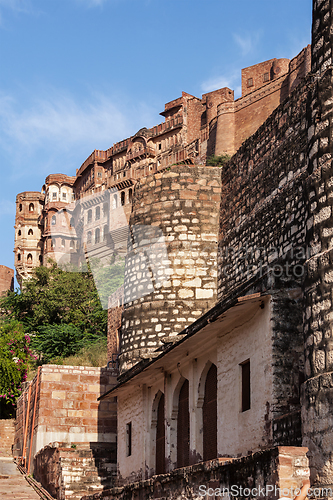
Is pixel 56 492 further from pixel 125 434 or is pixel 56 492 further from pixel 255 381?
pixel 255 381

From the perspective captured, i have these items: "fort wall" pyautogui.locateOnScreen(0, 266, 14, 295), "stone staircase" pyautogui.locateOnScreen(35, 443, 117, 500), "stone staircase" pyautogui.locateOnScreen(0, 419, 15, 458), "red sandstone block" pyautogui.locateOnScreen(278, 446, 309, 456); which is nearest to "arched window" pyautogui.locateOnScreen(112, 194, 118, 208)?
"fort wall" pyautogui.locateOnScreen(0, 266, 14, 295)

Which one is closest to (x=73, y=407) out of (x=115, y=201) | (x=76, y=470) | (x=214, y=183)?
(x=76, y=470)

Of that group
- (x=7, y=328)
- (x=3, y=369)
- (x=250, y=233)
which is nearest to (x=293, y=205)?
(x=250, y=233)

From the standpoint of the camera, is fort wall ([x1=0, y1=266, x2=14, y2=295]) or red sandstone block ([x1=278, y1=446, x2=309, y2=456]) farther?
fort wall ([x1=0, y1=266, x2=14, y2=295])

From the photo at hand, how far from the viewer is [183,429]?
10.3 meters

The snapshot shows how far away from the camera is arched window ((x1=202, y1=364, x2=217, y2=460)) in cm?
906

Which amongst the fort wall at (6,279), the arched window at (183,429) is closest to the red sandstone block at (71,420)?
the arched window at (183,429)

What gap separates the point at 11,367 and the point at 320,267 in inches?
917

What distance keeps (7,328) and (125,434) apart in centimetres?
2110

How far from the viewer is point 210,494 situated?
6.50 m

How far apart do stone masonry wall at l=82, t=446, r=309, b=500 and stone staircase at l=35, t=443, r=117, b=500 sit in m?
5.24

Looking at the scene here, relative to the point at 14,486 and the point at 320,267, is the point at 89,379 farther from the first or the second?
the point at 320,267

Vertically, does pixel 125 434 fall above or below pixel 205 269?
below

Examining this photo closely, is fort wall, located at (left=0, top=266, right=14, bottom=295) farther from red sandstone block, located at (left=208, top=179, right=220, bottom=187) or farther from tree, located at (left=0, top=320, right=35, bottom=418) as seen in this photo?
red sandstone block, located at (left=208, top=179, right=220, bottom=187)
